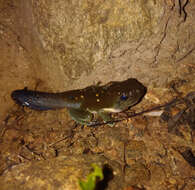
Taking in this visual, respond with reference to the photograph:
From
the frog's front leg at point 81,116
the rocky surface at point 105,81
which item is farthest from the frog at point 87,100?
the rocky surface at point 105,81

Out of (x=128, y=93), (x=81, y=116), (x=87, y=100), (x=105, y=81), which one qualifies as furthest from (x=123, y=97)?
(x=81, y=116)

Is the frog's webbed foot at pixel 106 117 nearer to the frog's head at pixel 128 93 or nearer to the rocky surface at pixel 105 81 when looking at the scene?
the rocky surface at pixel 105 81

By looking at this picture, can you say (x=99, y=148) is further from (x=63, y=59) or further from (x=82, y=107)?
(x=63, y=59)

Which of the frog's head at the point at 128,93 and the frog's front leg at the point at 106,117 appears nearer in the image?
the frog's head at the point at 128,93

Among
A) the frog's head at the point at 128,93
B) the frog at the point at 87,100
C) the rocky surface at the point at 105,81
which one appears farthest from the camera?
the frog at the point at 87,100

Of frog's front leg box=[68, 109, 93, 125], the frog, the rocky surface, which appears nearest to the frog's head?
the frog

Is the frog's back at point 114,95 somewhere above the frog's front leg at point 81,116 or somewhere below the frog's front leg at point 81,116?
above

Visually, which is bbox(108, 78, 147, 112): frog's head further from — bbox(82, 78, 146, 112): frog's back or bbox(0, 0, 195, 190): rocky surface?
bbox(0, 0, 195, 190): rocky surface
